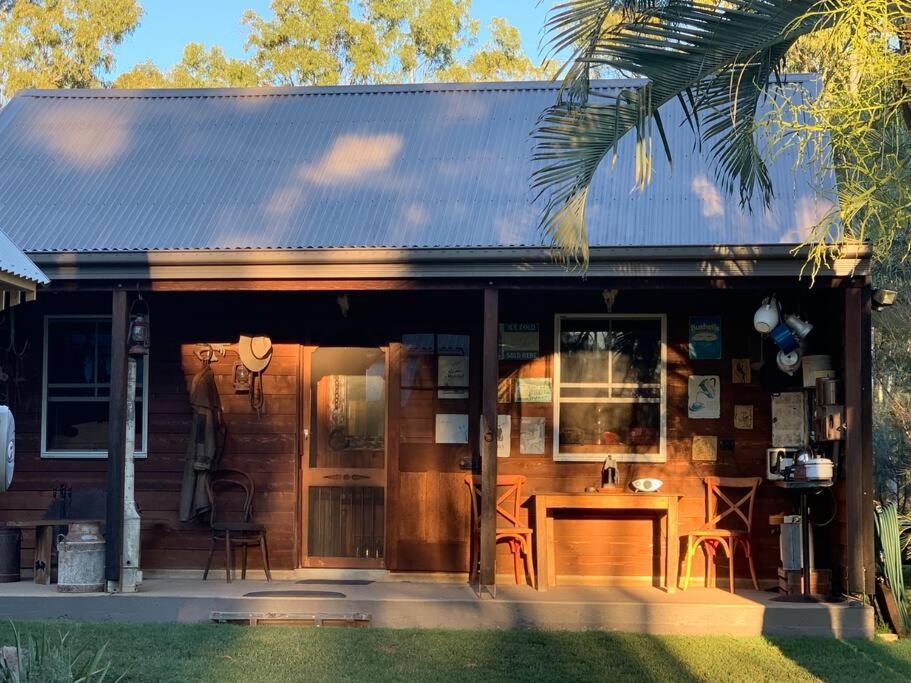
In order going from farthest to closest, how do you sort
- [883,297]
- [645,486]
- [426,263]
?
1. [645,486]
2. [883,297]
3. [426,263]

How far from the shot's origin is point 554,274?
341 inches

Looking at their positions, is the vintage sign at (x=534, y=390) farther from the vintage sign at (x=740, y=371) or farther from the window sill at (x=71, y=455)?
the window sill at (x=71, y=455)

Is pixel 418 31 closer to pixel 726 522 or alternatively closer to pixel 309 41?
pixel 309 41

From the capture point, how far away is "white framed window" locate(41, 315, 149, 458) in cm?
1059

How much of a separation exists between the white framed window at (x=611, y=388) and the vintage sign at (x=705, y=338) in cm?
23

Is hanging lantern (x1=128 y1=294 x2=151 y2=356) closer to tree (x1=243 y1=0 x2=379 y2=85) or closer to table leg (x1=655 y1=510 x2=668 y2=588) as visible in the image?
table leg (x1=655 y1=510 x2=668 y2=588)

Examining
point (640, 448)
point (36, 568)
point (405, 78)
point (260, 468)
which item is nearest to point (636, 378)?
point (640, 448)

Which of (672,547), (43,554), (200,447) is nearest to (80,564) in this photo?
(43,554)

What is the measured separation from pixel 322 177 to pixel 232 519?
2969 millimetres

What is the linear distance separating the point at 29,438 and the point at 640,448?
514 cm

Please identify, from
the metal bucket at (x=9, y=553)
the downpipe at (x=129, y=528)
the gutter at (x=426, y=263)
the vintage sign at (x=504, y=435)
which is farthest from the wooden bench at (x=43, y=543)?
the vintage sign at (x=504, y=435)

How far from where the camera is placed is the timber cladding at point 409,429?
33.0ft

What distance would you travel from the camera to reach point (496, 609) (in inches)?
340

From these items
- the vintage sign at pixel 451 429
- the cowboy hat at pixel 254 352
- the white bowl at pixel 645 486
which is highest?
the cowboy hat at pixel 254 352
